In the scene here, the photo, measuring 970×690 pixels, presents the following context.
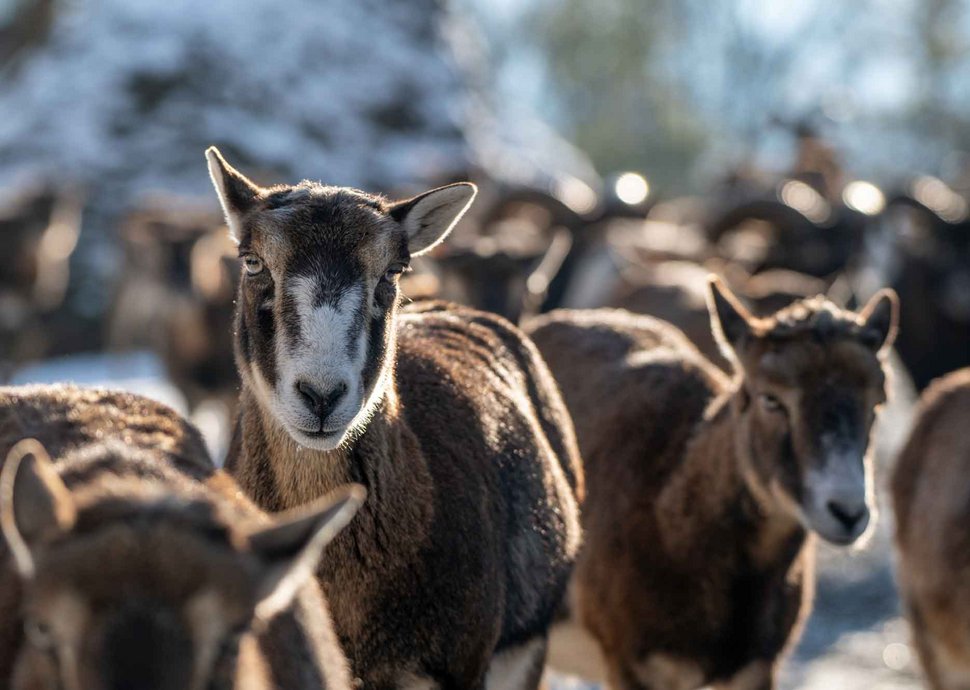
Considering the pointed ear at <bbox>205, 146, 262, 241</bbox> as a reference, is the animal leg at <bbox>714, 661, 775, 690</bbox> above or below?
below

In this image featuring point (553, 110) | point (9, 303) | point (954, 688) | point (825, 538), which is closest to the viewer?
point (825, 538)

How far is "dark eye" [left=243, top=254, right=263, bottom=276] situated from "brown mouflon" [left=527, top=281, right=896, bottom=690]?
2.19m

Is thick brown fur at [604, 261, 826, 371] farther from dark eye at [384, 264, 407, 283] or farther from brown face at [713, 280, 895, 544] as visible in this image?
dark eye at [384, 264, 407, 283]

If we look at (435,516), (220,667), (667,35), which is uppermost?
(220,667)

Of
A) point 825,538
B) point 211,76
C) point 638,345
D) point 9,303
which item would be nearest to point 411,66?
point 211,76

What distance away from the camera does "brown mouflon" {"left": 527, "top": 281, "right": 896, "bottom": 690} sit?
18.1 feet

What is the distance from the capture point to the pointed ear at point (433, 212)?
4.79 metres

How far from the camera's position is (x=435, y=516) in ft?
14.8

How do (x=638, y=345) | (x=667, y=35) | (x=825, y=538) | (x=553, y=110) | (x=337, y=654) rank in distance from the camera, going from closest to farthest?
(x=337, y=654) → (x=825, y=538) → (x=638, y=345) → (x=667, y=35) → (x=553, y=110)

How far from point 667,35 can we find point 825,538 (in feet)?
149

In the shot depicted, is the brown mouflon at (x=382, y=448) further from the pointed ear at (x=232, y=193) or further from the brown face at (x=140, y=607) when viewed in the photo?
the brown face at (x=140, y=607)

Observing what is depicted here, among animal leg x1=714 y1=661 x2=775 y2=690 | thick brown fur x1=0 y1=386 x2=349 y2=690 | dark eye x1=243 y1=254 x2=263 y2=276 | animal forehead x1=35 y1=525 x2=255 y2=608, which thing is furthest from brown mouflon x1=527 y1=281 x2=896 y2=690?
animal forehead x1=35 y1=525 x2=255 y2=608

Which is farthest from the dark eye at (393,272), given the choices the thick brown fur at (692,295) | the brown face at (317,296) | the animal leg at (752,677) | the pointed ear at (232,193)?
the thick brown fur at (692,295)

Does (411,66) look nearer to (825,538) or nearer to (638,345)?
(638,345)
